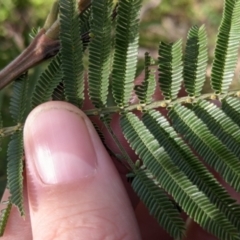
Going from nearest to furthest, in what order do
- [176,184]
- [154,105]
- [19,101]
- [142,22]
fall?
[176,184] < [154,105] < [19,101] < [142,22]

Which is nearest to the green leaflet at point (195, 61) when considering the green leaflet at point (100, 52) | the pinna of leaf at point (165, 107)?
the pinna of leaf at point (165, 107)

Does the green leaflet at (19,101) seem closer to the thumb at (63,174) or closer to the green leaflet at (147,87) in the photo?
the thumb at (63,174)

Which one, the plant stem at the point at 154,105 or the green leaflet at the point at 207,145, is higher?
the plant stem at the point at 154,105

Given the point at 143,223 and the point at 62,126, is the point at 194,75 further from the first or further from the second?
the point at 143,223

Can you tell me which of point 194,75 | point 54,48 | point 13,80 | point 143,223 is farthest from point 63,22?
point 143,223

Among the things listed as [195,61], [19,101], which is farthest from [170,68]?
[19,101]

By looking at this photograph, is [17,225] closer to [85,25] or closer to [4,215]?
[4,215]
